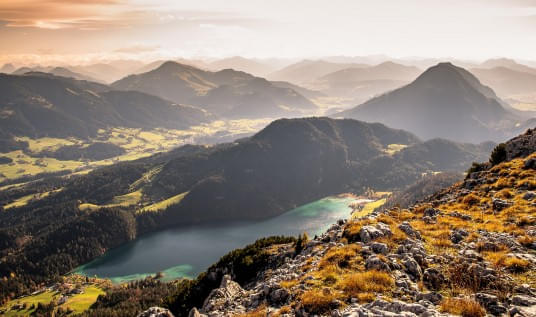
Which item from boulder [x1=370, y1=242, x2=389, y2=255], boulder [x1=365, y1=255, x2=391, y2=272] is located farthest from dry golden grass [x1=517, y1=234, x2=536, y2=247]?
boulder [x1=365, y1=255, x2=391, y2=272]

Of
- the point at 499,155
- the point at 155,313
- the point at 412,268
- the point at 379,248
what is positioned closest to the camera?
the point at 412,268

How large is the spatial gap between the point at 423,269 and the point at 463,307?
635 centimetres

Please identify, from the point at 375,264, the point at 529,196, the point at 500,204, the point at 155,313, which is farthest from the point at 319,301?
the point at 529,196

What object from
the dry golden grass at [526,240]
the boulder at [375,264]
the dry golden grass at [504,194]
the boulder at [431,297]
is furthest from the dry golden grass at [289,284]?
the dry golden grass at [504,194]

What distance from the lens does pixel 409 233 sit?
90.6 ft

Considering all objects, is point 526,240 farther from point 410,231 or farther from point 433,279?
point 433,279

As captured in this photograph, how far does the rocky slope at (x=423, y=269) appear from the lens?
1661 centimetres

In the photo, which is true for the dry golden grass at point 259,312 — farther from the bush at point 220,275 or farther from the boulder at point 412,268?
the bush at point 220,275

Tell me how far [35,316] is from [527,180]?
758ft

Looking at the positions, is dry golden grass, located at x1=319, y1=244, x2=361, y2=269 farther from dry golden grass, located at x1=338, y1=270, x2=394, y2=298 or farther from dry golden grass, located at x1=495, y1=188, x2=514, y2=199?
dry golden grass, located at x1=495, y1=188, x2=514, y2=199

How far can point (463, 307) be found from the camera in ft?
50.6

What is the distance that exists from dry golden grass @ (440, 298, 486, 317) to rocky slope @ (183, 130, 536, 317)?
0.04 meters

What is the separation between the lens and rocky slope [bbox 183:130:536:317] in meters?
16.6

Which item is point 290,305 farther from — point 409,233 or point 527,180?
point 527,180
